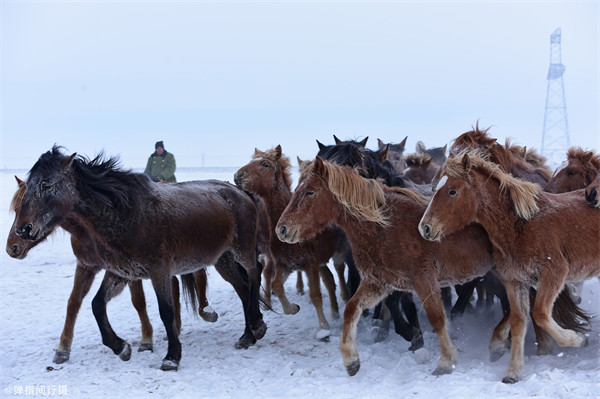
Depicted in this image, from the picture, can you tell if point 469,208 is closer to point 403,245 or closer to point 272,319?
point 403,245

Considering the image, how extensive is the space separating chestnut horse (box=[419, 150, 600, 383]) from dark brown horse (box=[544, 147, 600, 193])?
1.32 metres

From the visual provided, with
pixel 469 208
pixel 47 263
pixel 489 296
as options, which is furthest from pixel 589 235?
pixel 47 263

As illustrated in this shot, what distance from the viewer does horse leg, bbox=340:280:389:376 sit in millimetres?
5305

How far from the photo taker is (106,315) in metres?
6.29

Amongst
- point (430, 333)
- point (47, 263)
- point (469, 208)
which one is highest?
point (469, 208)

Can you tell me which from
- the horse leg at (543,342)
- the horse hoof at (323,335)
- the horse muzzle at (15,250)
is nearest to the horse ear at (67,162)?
the horse muzzle at (15,250)

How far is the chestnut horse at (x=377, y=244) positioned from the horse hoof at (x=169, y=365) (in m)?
1.94

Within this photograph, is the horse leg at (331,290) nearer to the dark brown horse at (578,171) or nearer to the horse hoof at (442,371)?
the horse hoof at (442,371)

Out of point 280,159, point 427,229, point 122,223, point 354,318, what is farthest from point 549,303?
point 122,223

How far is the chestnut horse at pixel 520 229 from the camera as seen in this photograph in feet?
15.6

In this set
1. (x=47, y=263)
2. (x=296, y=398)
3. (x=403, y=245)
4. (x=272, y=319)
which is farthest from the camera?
(x=47, y=263)

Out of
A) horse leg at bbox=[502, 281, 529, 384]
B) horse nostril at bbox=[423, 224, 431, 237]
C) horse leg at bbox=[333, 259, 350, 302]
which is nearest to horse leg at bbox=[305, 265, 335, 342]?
horse leg at bbox=[333, 259, 350, 302]

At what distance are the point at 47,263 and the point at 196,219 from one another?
8.41 meters

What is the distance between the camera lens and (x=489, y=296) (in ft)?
24.4
